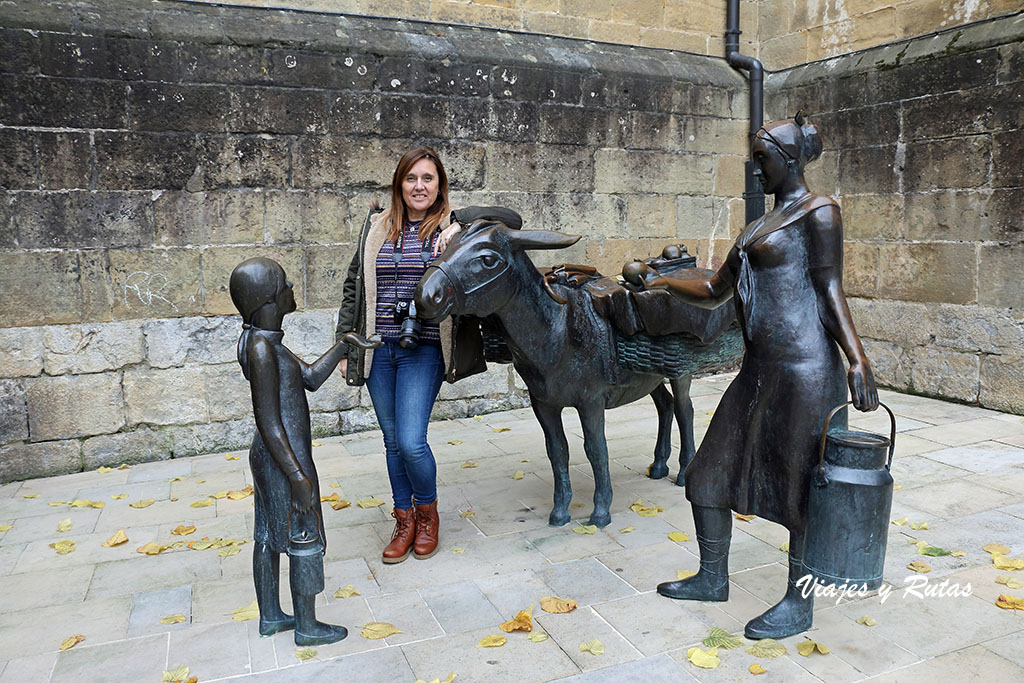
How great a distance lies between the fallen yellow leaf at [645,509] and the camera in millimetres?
4570

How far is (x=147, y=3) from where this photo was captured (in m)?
5.80

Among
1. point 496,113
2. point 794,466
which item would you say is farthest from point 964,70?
point 794,466

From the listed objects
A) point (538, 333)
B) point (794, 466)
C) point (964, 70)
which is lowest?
point (794, 466)

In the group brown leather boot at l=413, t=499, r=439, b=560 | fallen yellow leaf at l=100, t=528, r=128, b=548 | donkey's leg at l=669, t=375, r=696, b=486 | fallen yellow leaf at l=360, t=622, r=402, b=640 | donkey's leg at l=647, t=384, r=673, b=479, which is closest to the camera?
fallen yellow leaf at l=360, t=622, r=402, b=640

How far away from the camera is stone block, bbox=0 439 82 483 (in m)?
5.57

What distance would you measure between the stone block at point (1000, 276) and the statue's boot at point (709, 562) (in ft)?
15.5

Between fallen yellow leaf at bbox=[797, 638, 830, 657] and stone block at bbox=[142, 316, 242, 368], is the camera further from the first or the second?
stone block at bbox=[142, 316, 242, 368]

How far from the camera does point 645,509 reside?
4.62m

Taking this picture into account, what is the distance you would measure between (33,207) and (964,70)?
7385mm

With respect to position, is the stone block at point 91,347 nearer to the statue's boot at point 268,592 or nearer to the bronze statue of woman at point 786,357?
the statue's boot at point 268,592

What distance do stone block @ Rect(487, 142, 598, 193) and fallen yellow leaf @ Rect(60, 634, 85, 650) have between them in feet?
15.4

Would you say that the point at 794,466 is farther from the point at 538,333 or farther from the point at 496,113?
the point at 496,113

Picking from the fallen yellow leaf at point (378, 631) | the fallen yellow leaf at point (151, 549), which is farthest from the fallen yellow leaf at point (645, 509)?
the fallen yellow leaf at point (151, 549)

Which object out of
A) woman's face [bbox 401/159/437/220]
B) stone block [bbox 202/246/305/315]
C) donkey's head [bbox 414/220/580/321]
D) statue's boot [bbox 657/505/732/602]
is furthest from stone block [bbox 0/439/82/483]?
statue's boot [bbox 657/505/732/602]
